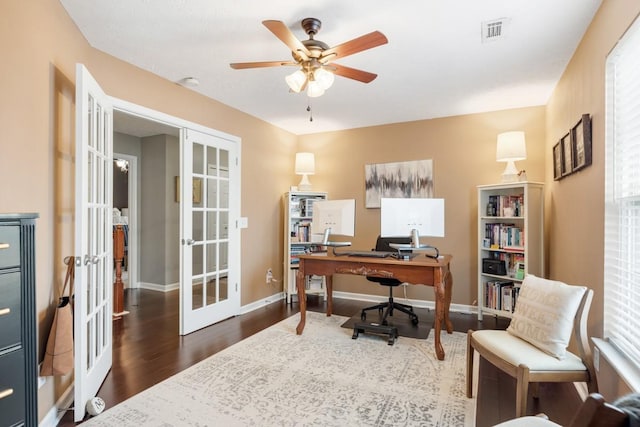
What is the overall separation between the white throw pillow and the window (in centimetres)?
20

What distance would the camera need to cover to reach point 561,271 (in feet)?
9.67

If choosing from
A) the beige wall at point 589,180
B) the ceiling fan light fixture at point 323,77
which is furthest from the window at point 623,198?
the ceiling fan light fixture at point 323,77

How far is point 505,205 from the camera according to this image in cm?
367

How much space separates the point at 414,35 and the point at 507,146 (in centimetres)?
186

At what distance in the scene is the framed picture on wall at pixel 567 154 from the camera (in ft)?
8.37

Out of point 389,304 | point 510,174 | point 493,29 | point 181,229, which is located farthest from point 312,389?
point 510,174

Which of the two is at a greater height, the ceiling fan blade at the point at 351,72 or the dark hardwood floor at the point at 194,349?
the ceiling fan blade at the point at 351,72

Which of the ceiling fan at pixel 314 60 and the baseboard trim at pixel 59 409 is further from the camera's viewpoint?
the ceiling fan at pixel 314 60

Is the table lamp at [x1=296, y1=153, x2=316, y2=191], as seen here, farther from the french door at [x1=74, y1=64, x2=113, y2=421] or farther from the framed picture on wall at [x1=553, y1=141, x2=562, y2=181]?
the framed picture on wall at [x1=553, y1=141, x2=562, y2=181]

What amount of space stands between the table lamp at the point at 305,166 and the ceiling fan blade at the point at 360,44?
2.66m

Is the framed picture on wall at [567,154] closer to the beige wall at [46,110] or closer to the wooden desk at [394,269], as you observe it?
the wooden desk at [394,269]

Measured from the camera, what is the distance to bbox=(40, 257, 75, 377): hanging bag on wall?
5.83ft

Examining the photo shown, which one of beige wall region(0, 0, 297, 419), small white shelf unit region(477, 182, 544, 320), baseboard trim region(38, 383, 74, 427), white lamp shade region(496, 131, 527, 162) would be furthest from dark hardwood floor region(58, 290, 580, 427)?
white lamp shade region(496, 131, 527, 162)

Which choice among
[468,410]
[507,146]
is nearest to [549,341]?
[468,410]
